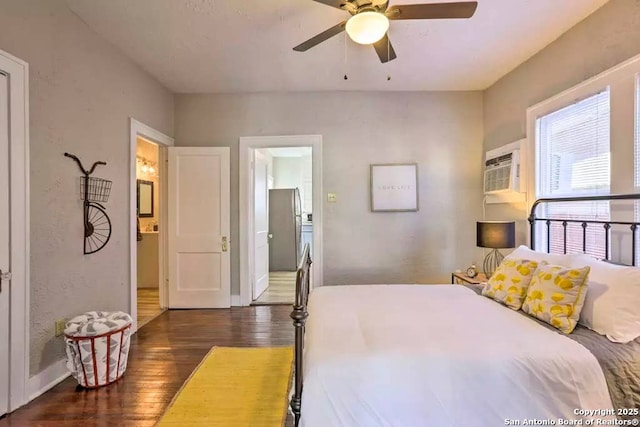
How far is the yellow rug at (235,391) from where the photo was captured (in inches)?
78.1

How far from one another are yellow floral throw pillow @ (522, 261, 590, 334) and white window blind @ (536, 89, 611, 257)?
0.93 metres

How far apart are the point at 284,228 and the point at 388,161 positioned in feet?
10.9

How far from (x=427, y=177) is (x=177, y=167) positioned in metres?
3.28

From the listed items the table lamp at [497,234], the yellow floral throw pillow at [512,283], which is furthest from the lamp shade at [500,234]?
the yellow floral throw pillow at [512,283]

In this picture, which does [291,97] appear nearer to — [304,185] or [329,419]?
[304,185]

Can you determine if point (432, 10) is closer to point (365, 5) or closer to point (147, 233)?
point (365, 5)

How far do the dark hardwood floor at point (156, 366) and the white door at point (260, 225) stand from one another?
0.60 m

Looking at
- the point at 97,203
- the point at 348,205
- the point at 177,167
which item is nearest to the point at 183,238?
the point at 177,167

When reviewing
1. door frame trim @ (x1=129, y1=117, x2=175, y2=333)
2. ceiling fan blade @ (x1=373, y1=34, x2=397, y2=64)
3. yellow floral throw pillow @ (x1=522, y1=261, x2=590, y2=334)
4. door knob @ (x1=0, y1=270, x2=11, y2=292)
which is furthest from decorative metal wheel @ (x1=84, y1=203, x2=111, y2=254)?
yellow floral throw pillow @ (x1=522, y1=261, x2=590, y2=334)

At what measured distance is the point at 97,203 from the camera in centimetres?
287

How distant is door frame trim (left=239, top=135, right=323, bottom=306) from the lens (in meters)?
4.29

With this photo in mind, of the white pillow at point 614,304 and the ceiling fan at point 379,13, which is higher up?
the ceiling fan at point 379,13

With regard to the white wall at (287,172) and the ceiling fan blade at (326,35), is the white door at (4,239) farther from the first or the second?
the white wall at (287,172)

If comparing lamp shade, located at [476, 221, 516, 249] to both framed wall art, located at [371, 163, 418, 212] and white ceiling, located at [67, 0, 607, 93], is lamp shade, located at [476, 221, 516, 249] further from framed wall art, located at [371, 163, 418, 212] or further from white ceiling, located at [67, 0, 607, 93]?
white ceiling, located at [67, 0, 607, 93]
